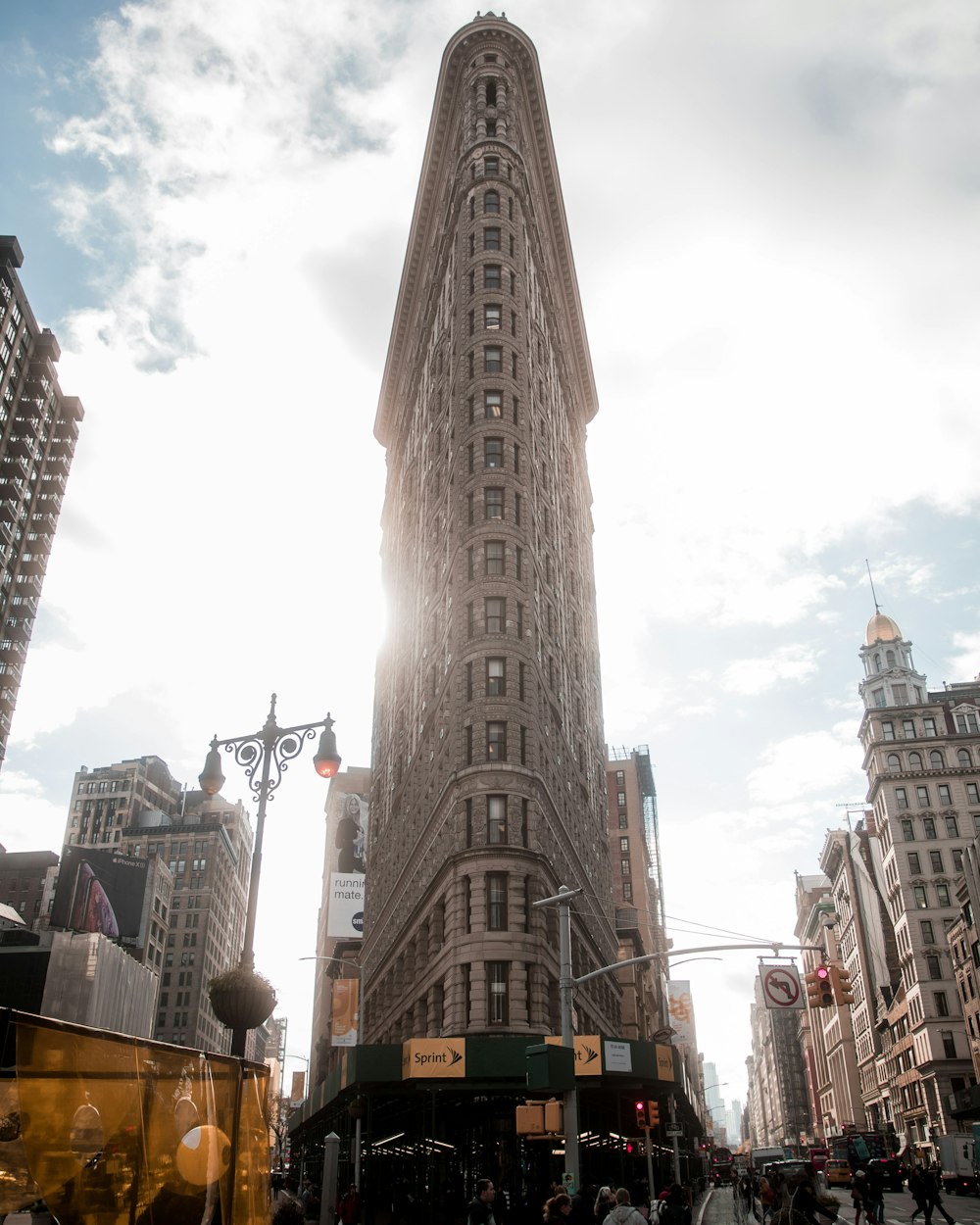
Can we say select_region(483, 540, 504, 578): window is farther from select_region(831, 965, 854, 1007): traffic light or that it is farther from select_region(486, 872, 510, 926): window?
select_region(831, 965, 854, 1007): traffic light

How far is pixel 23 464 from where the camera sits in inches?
4016

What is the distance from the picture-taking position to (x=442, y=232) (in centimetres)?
7806

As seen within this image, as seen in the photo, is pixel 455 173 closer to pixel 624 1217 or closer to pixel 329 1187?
pixel 329 1187

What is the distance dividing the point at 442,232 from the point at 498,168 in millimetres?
10051

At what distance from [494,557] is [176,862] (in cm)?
14133

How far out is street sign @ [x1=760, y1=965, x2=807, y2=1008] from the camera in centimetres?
2594

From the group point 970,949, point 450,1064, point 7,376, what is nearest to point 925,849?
point 970,949

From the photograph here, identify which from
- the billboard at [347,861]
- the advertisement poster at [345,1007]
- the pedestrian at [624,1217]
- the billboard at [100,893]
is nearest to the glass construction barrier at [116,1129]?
the pedestrian at [624,1217]

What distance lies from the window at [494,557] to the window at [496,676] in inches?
187

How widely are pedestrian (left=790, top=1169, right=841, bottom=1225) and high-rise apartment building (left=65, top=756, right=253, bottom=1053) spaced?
14305 cm

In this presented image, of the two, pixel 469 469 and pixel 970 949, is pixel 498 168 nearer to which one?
pixel 469 469

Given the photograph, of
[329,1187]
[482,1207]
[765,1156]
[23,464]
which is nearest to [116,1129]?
[482,1207]

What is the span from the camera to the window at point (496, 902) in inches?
1598

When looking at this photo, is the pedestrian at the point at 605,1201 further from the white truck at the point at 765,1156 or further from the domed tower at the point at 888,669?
the domed tower at the point at 888,669
